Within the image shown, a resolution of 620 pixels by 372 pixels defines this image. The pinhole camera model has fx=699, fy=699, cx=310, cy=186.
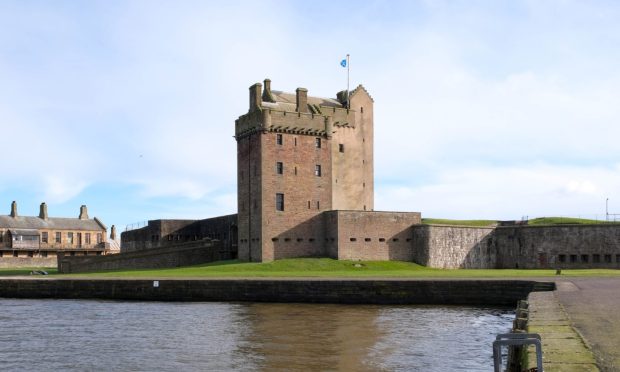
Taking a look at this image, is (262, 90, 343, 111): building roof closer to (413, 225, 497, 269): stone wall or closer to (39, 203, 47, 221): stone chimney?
(413, 225, 497, 269): stone wall

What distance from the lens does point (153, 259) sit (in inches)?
2306

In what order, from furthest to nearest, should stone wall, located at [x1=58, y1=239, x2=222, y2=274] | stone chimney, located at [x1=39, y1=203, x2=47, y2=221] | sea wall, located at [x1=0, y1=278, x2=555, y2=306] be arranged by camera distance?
stone chimney, located at [x1=39, y1=203, x2=47, y2=221]
stone wall, located at [x1=58, y1=239, x2=222, y2=274]
sea wall, located at [x1=0, y1=278, x2=555, y2=306]

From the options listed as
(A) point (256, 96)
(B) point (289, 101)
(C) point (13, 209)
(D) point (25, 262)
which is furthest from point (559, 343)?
(C) point (13, 209)

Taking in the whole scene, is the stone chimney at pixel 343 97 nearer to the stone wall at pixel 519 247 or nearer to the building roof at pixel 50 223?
the stone wall at pixel 519 247

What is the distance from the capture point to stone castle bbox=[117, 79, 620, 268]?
55.3 meters

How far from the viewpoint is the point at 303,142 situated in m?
57.6

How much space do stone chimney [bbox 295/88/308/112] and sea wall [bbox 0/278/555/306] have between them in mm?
26066

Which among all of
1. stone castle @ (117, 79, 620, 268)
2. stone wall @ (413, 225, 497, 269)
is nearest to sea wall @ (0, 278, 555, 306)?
stone castle @ (117, 79, 620, 268)

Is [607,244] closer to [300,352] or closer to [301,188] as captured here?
[301,188]

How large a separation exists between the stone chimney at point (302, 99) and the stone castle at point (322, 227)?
0.29 ft

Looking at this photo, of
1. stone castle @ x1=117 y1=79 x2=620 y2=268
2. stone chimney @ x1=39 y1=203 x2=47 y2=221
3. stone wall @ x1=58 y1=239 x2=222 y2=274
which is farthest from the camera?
stone chimney @ x1=39 y1=203 x2=47 y2=221

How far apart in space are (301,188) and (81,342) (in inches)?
1403

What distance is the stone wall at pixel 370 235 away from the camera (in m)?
55.0

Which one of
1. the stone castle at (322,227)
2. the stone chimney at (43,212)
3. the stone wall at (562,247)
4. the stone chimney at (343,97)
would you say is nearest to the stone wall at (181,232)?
the stone castle at (322,227)
